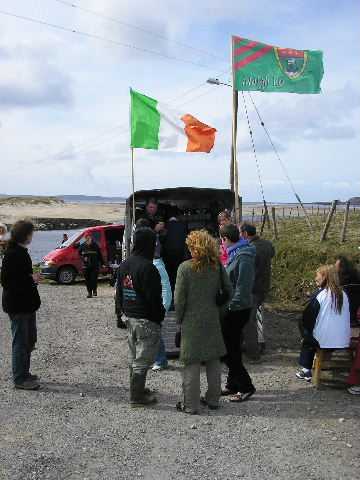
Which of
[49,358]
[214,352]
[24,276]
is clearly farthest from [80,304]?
[214,352]

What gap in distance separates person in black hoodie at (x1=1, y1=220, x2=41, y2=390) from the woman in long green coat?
185cm

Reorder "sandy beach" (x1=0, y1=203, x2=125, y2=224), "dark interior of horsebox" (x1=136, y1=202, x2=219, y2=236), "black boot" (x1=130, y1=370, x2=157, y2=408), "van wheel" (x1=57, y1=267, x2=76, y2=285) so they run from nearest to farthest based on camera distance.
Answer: "black boot" (x1=130, y1=370, x2=157, y2=408), "dark interior of horsebox" (x1=136, y1=202, x2=219, y2=236), "van wheel" (x1=57, y1=267, x2=76, y2=285), "sandy beach" (x1=0, y1=203, x2=125, y2=224)

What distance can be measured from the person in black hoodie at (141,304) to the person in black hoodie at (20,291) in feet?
3.96

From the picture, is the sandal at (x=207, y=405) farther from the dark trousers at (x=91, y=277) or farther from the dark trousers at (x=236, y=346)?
the dark trousers at (x=91, y=277)

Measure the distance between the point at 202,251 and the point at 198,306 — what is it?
54cm

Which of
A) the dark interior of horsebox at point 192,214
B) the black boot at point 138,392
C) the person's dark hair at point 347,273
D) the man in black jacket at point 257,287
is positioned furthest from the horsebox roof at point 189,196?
the black boot at point 138,392

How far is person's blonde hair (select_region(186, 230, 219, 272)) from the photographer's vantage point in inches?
218

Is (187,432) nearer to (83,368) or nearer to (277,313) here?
(83,368)

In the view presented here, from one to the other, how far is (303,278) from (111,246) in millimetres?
6584

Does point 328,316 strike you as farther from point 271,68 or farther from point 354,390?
point 271,68

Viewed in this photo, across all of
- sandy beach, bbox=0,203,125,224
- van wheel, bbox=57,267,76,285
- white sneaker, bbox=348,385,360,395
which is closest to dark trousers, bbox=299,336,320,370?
white sneaker, bbox=348,385,360,395

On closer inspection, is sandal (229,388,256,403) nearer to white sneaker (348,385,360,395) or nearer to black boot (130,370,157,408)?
black boot (130,370,157,408)

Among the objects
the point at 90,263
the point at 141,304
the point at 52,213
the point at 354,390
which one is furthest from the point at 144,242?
the point at 52,213

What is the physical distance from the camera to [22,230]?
249 inches
